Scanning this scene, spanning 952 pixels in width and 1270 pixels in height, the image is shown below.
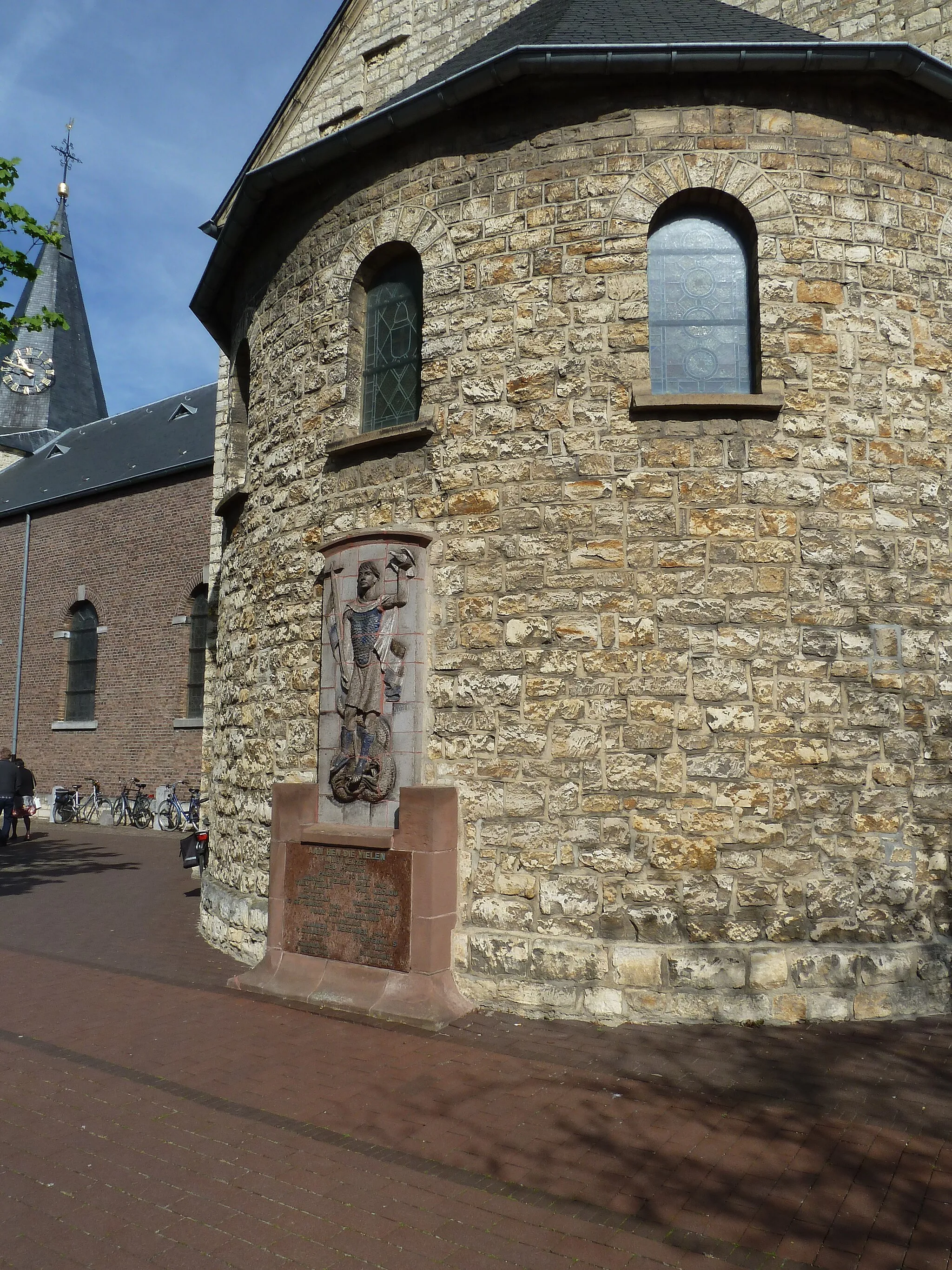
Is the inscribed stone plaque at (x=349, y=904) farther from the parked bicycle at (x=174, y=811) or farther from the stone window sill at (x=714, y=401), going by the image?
the parked bicycle at (x=174, y=811)

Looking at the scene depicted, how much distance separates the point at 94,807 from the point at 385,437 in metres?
19.8

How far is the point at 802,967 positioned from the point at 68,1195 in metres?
4.48

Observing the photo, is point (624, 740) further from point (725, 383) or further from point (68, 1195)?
point (68, 1195)

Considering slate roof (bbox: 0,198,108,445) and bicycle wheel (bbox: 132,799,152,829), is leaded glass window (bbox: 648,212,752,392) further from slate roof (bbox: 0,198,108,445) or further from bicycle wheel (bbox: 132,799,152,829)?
slate roof (bbox: 0,198,108,445)

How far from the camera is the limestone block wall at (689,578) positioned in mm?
6395

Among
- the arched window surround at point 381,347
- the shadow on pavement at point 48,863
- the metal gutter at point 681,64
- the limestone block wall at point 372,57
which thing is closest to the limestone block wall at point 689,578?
the metal gutter at point 681,64

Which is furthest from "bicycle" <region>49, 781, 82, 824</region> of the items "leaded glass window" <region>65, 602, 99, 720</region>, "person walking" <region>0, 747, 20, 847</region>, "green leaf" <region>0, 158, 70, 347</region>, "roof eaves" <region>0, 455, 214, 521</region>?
"green leaf" <region>0, 158, 70, 347</region>

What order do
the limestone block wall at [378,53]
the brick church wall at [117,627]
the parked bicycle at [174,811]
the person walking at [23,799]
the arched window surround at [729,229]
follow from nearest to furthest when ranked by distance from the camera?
1. the arched window surround at [729,229]
2. the limestone block wall at [378,53]
3. the person walking at [23,799]
4. the parked bicycle at [174,811]
5. the brick church wall at [117,627]

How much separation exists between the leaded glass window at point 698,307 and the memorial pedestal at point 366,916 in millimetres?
3587

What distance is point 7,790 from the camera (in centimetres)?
1830

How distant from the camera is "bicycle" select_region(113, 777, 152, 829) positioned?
22.6 m

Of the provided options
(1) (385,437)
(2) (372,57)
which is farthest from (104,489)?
(1) (385,437)

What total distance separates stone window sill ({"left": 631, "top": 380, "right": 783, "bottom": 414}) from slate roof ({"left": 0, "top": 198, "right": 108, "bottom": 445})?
36.3 meters

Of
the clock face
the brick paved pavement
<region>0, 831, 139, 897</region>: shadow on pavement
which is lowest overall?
<region>0, 831, 139, 897</region>: shadow on pavement
